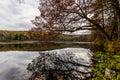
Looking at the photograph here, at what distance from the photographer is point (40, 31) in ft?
46.6

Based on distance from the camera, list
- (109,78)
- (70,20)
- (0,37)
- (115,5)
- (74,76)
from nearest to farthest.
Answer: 1. (109,78)
2. (74,76)
3. (115,5)
4. (70,20)
5. (0,37)

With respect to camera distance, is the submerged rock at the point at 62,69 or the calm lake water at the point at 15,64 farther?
the calm lake water at the point at 15,64

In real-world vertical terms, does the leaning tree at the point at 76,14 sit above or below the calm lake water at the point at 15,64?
above

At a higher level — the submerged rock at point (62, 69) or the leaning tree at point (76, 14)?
the leaning tree at point (76, 14)

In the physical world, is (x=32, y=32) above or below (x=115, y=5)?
below

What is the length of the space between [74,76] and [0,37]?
125 metres

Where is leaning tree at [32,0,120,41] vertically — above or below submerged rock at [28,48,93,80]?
above

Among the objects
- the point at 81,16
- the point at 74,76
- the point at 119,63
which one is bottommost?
the point at 74,76

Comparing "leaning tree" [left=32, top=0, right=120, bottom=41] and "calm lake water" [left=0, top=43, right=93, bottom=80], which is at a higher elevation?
"leaning tree" [left=32, top=0, right=120, bottom=41]

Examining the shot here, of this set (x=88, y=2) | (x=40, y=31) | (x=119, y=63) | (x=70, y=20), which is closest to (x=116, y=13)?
(x=88, y=2)

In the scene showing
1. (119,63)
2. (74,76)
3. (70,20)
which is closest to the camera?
(119,63)

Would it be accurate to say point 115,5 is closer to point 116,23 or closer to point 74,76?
point 116,23

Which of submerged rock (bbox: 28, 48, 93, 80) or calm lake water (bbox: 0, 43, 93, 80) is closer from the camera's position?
submerged rock (bbox: 28, 48, 93, 80)

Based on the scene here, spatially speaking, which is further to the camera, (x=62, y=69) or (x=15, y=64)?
(x=15, y=64)
